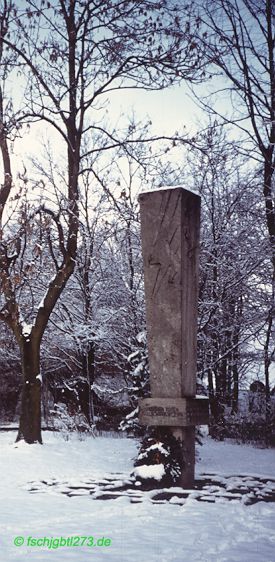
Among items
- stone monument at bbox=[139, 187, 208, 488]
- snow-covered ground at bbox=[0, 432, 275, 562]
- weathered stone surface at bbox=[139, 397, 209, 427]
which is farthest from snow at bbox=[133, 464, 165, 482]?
snow-covered ground at bbox=[0, 432, 275, 562]

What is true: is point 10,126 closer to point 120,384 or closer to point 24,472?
point 24,472

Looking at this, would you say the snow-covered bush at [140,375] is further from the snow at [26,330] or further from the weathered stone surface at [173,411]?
the weathered stone surface at [173,411]

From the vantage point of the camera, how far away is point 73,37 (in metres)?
12.1

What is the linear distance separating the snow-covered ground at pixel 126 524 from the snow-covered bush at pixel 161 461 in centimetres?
84

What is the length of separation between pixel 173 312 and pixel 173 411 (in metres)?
1.26

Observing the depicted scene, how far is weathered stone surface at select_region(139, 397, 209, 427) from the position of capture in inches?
297

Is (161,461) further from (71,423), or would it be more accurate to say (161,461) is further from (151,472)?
(71,423)

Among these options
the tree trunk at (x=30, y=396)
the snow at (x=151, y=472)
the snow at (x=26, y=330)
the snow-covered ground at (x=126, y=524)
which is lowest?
the snow-covered ground at (x=126, y=524)

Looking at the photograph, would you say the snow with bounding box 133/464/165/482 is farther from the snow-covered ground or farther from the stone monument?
the snow-covered ground

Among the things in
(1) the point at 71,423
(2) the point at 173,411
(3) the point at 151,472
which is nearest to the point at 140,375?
(2) the point at 173,411

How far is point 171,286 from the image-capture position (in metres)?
7.78

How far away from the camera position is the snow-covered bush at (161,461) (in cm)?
751

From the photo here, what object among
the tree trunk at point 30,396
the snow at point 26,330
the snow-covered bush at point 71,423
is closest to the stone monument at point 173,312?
the tree trunk at point 30,396

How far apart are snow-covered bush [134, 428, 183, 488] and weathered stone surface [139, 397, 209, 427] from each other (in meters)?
0.20
